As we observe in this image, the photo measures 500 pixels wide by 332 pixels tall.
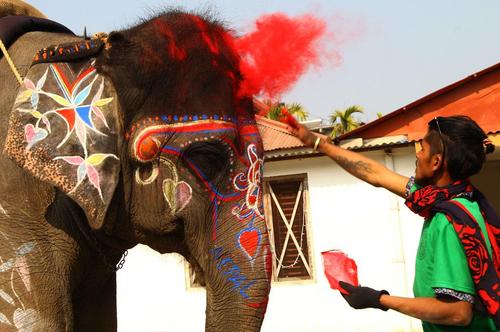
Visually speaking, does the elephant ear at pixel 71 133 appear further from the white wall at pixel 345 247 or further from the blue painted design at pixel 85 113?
the white wall at pixel 345 247

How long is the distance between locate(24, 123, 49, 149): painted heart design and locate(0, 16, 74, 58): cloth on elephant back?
24.9 inches

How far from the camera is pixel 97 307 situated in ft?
14.8

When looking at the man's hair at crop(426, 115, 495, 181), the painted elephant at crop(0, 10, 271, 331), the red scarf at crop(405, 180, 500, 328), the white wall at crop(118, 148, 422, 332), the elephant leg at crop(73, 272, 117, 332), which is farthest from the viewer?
the white wall at crop(118, 148, 422, 332)

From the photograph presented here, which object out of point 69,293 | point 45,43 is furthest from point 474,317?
point 45,43

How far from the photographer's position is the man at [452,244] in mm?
3150

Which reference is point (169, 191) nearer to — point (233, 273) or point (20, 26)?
point (233, 273)

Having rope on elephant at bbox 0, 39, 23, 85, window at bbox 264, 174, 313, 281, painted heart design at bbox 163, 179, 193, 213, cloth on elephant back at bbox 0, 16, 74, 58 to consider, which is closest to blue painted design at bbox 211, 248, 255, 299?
painted heart design at bbox 163, 179, 193, 213

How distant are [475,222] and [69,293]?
183 centimetres

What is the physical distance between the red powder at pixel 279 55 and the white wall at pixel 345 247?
26.3 feet

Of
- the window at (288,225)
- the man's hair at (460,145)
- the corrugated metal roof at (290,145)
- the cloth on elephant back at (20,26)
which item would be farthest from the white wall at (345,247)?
the man's hair at (460,145)

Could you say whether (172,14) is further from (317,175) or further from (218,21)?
(317,175)

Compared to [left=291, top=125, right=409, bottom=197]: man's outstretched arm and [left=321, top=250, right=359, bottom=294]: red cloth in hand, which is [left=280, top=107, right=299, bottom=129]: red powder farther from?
[left=321, top=250, right=359, bottom=294]: red cloth in hand

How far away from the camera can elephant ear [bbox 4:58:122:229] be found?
3.69m

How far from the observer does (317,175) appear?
41.2 ft
